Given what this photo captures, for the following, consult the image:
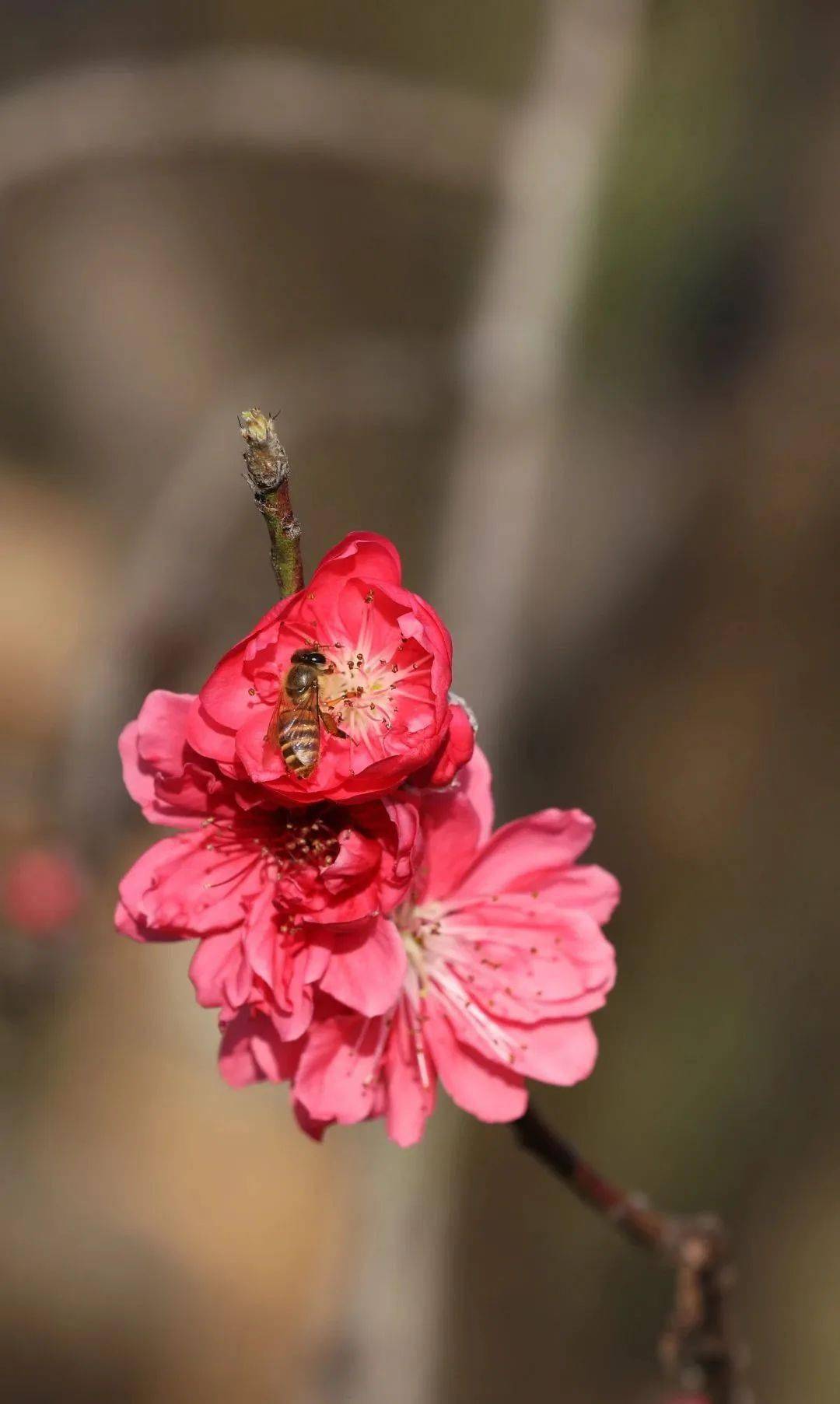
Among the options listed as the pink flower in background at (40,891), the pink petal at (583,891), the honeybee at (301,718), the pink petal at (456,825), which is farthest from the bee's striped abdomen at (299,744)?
the pink flower in background at (40,891)

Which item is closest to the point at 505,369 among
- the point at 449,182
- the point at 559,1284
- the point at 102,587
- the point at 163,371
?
the point at 449,182

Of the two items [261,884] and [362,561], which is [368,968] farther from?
[362,561]

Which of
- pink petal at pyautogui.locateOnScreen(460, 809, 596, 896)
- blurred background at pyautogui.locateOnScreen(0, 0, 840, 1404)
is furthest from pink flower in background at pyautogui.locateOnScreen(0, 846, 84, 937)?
pink petal at pyautogui.locateOnScreen(460, 809, 596, 896)

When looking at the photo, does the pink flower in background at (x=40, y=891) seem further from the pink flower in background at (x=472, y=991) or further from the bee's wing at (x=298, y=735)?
the bee's wing at (x=298, y=735)

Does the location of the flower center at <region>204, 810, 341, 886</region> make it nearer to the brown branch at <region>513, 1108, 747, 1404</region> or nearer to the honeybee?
the honeybee

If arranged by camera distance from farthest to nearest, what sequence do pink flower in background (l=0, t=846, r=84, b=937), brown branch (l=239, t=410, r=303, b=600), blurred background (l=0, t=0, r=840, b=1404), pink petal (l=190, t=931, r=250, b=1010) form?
1. blurred background (l=0, t=0, r=840, b=1404)
2. pink flower in background (l=0, t=846, r=84, b=937)
3. pink petal (l=190, t=931, r=250, b=1010)
4. brown branch (l=239, t=410, r=303, b=600)

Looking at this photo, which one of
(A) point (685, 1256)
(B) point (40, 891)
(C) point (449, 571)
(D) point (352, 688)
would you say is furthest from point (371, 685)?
(C) point (449, 571)
